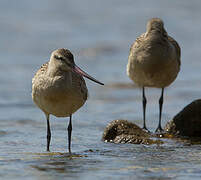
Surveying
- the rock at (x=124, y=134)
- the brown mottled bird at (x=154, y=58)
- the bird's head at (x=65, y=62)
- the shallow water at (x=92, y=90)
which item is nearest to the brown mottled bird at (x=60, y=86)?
the bird's head at (x=65, y=62)

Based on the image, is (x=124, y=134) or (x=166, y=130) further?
(x=166, y=130)

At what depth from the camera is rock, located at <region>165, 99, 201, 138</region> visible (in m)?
10.8

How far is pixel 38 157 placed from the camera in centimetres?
898

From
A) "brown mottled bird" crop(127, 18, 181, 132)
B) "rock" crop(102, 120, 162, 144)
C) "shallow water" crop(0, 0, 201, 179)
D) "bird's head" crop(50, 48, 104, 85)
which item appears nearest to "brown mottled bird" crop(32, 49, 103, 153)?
"bird's head" crop(50, 48, 104, 85)

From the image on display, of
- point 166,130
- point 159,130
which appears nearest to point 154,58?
point 159,130

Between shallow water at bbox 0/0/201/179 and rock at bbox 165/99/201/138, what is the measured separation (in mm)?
706

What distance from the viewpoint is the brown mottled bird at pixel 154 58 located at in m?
12.0

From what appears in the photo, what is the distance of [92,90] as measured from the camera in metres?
16.5

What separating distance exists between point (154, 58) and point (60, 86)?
10.8ft

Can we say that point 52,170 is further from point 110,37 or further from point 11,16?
point 11,16

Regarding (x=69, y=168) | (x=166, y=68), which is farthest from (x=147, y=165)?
(x=166, y=68)

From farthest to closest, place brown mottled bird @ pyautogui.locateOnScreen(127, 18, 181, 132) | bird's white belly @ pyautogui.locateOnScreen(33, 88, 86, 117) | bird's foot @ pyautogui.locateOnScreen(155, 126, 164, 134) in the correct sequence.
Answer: brown mottled bird @ pyautogui.locateOnScreen(127, 18, 181, 132), bird's foot @ pyautogui.locateOnScreen(155, 126, 164, 134), bird's white belly @ pyautogui.locateOnScreen(33, 88, 86, 117)

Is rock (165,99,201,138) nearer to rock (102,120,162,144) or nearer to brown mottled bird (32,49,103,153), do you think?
rock (102,120,162,144)

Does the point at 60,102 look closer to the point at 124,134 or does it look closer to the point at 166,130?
the point at 124,134
